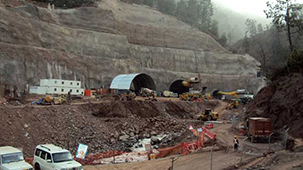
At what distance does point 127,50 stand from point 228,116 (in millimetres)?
25979

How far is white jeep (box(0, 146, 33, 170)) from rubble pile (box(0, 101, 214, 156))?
25.4 ft

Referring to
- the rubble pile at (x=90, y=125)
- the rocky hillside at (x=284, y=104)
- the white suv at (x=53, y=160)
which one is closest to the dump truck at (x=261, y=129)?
the rocky hillside at (x=284, y=104)

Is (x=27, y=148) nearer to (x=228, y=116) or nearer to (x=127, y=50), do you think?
(x=228, y=116)

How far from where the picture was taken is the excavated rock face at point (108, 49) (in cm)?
3693

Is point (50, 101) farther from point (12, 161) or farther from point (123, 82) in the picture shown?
point (12, 161)

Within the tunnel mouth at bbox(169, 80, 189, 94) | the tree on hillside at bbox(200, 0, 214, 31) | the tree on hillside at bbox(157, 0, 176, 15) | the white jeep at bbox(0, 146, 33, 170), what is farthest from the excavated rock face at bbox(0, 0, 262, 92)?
the tree on hillside at bbox(200, 0, 214, 31)

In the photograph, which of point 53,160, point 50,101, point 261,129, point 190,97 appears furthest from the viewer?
point 190,97

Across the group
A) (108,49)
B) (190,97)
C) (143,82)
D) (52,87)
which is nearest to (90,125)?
(52,87)

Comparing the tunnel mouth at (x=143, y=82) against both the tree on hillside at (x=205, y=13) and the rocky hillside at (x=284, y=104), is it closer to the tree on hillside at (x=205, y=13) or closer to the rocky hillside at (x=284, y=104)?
the rocky hillside at (x=284, y=104)

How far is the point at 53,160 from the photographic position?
1207 cm

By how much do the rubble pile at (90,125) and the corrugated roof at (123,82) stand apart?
6.89 m

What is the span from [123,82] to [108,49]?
37.8ft

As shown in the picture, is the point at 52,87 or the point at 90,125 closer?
the point at 90,125

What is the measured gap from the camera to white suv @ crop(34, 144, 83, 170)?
1178 cm
